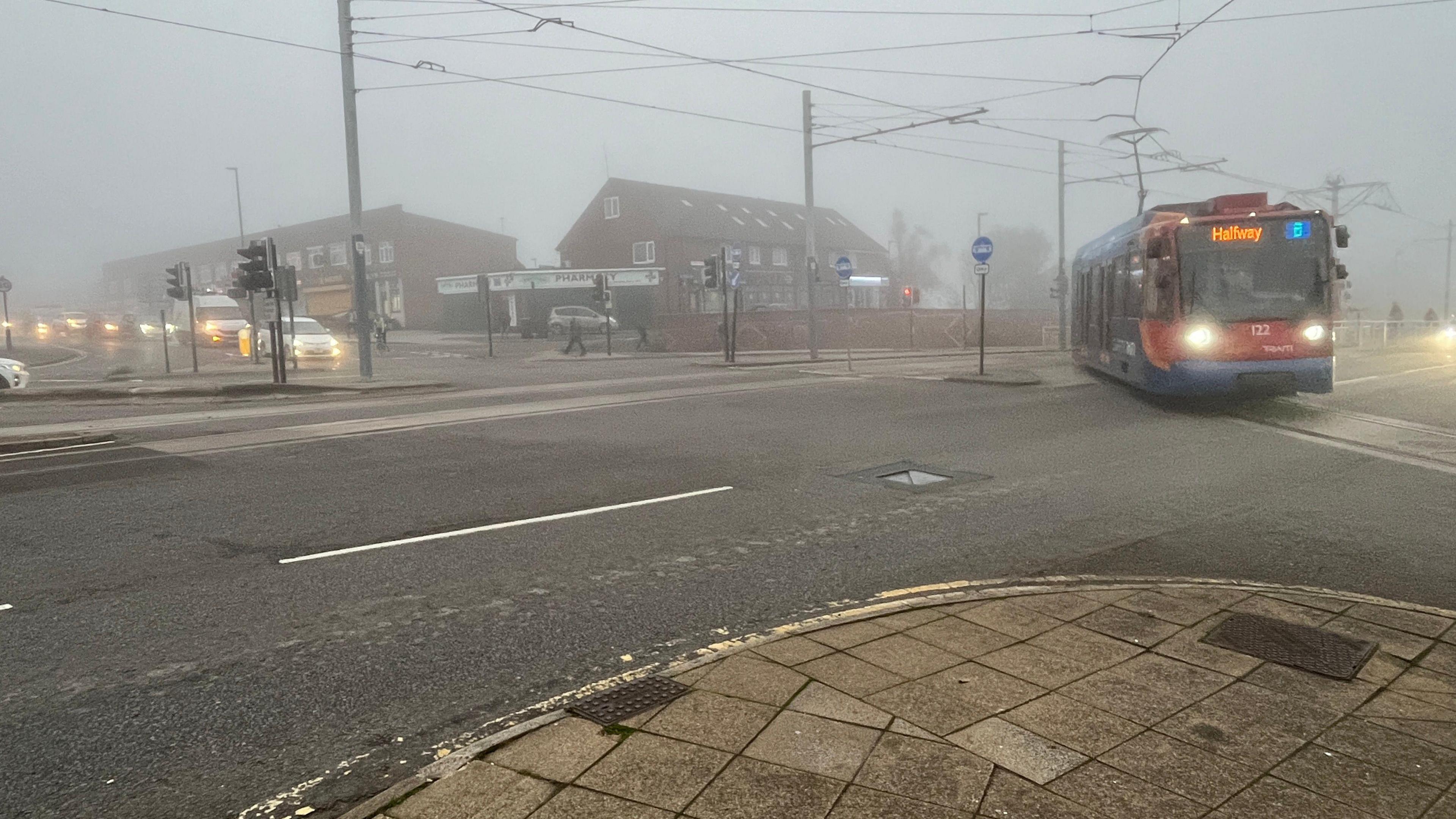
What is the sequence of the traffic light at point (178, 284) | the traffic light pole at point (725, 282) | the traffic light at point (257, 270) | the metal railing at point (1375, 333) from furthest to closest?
1. the metal railing at point (1375, 333)
2. the traffic light pole at point (725, 282)
3. the traffic light at point (178, 284)
4. the traffic light at point (257, 270)

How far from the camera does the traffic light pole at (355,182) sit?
824 inches

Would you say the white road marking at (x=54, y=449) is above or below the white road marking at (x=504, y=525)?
above

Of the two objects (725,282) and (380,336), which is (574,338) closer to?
(725,282)

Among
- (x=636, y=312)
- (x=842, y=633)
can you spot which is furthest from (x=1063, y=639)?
(x=636, y=312)

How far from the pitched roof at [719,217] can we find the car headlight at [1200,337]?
43957 millimetres

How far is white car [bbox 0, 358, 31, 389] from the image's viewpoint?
19.3 metres

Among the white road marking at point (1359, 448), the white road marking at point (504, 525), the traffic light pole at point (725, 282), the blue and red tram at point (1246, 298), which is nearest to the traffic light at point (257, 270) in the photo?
the traffic light pole at point (725, 282)

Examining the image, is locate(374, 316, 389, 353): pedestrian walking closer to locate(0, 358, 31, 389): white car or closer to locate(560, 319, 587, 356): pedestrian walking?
locate(560, 319, 587, 356): pedestrian walking

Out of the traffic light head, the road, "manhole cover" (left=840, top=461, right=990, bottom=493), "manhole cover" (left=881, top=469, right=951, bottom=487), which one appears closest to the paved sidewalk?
the road

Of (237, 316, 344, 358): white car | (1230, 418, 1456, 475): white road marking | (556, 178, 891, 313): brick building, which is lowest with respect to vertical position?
(1230, 418, 1456, 475): white road marking

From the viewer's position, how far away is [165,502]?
736 centimetres

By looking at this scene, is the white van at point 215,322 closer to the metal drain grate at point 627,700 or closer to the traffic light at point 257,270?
the traffic light at point 257,270

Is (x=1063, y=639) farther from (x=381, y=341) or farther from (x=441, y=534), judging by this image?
(x=381, y=341)

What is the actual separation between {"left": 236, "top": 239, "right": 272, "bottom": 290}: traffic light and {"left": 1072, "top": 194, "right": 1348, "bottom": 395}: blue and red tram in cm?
1689
